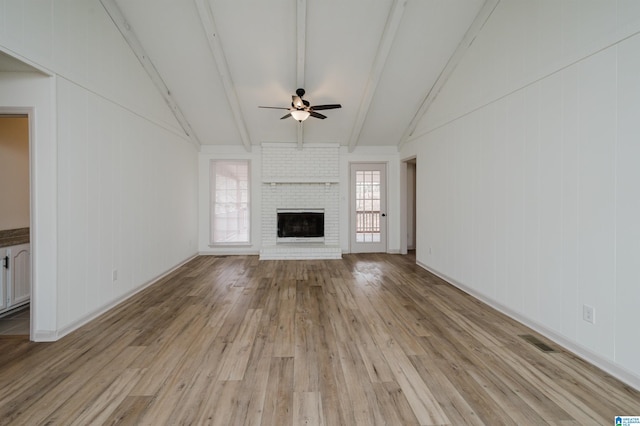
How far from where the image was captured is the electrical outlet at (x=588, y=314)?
215 centimetres

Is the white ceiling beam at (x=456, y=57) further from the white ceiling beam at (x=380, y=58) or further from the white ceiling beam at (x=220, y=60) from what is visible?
the white ceiling beam at (x=220, y=60)

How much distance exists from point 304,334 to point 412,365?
40.1 inches

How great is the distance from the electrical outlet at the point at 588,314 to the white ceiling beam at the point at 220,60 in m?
5.02

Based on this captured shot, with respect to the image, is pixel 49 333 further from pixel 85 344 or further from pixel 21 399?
pixel 21 399

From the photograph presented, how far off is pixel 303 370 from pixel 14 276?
3561 millimetres

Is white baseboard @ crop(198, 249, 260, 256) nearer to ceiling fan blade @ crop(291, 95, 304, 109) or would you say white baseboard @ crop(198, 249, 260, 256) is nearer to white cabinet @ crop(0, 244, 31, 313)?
white cabinet @ crop(0, 244, 31, 313)

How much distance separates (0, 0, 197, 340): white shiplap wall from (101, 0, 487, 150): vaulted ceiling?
540 mm

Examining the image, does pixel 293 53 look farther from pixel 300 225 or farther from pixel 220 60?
pixel 300 225

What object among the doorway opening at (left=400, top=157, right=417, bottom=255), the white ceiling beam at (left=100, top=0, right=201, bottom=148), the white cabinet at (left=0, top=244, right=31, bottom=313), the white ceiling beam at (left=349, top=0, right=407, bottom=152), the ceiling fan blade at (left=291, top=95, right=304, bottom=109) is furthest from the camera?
the doorway opening at (left=400, top=157, right=417, bottom=255)

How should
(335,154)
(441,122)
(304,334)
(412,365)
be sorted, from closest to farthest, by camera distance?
(412,365), (304,334), (441,122), (335,154)

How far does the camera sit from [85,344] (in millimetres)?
2438

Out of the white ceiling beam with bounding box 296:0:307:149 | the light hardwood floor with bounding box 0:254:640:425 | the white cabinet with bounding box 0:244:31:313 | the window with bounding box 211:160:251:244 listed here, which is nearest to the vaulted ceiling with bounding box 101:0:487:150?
the white ceiling beam with bounding box 296:0:307:149

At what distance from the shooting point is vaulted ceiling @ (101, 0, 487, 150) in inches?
136

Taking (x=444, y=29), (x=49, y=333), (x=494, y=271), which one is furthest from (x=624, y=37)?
(x=49, y=333)
